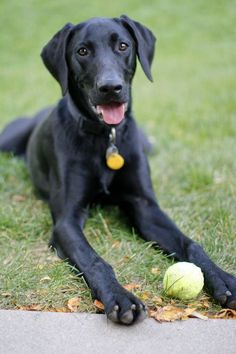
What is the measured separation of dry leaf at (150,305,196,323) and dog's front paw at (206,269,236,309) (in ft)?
0.51

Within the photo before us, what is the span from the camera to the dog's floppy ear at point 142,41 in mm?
3625

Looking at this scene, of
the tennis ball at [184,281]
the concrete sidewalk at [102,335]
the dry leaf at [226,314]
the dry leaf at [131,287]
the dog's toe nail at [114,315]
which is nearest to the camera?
the concrete sidewalk at [102,335]

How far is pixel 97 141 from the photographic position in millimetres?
3680

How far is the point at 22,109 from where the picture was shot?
7.21 meters

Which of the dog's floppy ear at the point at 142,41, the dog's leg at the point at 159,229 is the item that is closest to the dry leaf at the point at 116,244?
the dog's leg at the point at 159,229

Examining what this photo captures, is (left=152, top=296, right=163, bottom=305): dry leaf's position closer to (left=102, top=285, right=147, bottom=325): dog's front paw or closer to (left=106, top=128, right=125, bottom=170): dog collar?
(left=102, top=285, right=147, bottom=325): dog's front paw

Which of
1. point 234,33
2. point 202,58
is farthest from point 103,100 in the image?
point 234,33

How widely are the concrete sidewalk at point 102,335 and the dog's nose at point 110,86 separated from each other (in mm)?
1295

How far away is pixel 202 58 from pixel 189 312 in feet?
28.0

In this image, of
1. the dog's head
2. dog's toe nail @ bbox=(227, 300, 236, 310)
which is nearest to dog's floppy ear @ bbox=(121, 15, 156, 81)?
the dog's head

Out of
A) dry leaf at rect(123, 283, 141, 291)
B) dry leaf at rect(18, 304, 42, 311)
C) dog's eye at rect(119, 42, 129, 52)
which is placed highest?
dog's eye at rect(119, 42, 129, 52)

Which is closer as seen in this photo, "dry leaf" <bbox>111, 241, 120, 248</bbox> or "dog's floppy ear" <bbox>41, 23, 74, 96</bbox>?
"dry leaf" <bbox>111, 241, 120, 248</bbox>

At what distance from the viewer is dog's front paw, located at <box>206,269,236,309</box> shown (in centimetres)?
263

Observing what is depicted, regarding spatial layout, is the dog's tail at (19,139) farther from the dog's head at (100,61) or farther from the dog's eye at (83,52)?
the dog's eye at (83,52)
